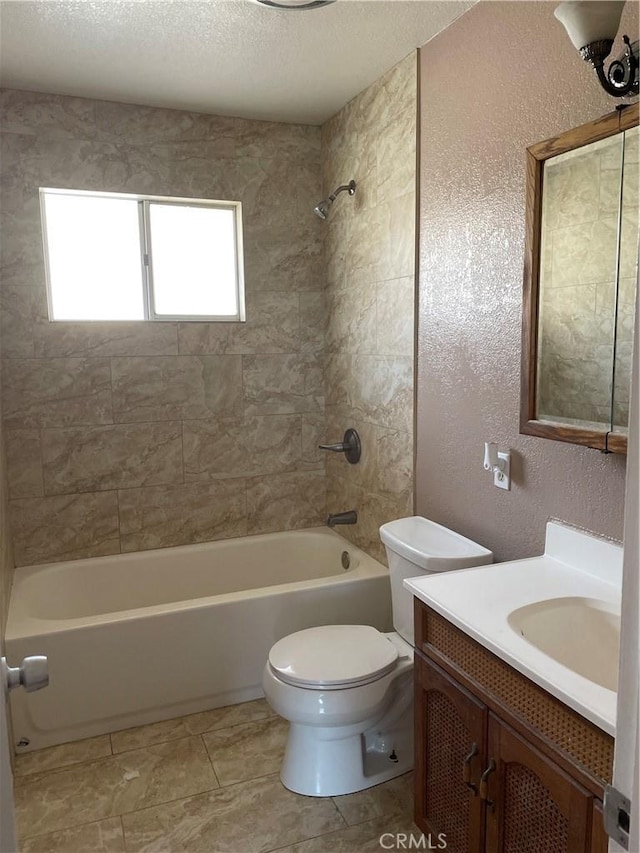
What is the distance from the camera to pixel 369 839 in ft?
6.33

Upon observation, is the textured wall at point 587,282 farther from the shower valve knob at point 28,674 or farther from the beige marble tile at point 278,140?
the beige marble tile at point 278,140

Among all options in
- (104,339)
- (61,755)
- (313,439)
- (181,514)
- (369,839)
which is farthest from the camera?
(313,439)

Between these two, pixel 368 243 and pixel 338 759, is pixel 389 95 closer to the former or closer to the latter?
pixel 368 243

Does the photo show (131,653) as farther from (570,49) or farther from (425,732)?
(570,49)

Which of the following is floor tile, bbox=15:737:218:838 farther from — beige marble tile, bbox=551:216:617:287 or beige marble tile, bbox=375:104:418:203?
beige marble tile, bbox=375:104:418:203

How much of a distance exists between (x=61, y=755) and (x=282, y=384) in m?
1.96

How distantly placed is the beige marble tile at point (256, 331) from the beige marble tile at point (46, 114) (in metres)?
1.00

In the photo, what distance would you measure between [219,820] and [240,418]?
187cm

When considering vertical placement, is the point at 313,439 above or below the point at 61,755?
above

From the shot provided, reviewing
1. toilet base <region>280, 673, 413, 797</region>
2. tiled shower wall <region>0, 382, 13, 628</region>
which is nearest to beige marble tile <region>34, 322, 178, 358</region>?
tiled shower wall <region>0, 382, 13, 628</region>

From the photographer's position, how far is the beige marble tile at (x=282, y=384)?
11.0 ft

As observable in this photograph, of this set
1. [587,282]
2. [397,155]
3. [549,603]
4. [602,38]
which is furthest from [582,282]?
[397,155]

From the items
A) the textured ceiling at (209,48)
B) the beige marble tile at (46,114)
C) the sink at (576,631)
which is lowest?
the sink at (576,631)

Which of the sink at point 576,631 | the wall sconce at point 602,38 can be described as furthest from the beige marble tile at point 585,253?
the sink at point 576,631
